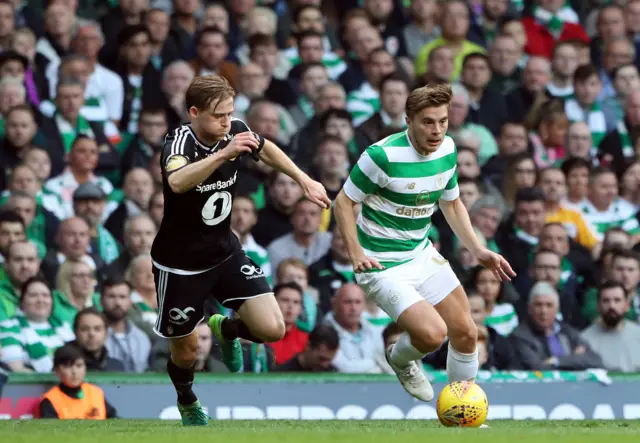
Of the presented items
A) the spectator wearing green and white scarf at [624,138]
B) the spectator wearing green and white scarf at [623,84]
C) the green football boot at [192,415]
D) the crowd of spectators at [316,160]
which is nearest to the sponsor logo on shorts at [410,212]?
the green football boot at [192,415]

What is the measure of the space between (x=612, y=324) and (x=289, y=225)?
3415mm

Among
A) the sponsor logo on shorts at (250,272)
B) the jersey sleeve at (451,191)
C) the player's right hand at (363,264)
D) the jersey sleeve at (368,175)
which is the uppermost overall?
the jersey sleeve at (368,175)

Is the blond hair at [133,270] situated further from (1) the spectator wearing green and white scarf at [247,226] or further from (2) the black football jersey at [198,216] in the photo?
(2) the black football jersey at [198,216]

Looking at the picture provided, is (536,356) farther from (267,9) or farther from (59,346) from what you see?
(267,9)

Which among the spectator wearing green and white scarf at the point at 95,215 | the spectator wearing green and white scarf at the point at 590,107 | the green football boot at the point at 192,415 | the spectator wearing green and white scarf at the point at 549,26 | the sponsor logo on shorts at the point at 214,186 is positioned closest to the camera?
the sponsor logo on shorts at the point at 214,186

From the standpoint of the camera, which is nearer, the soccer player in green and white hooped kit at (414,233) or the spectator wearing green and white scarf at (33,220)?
the soccer player in green and white hooped kit at (414,233)

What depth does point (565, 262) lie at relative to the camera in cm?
1487

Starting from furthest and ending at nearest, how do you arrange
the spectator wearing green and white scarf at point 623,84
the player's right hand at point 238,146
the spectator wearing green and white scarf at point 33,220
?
the spectator wearing green and white scarf at point 623,84, the spectator wearing green and white scarf at point 33,220, the player's right hand at point 238,146

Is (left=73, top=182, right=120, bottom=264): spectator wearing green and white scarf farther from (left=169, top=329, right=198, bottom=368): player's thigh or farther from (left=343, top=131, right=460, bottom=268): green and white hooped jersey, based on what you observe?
(left=343, top=131, right=460, bottom=268): green and white hooped jersey

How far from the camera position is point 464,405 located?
966 centimetres

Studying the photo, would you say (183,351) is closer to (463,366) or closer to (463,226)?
(463,366)

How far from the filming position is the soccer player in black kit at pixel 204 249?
953cm

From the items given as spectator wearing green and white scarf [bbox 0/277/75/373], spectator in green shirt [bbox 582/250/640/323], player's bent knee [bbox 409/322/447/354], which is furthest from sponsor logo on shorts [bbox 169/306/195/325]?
spectator in green shirt [bbox 582/250/640/323]

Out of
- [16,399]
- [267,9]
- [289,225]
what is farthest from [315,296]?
[267,9]
